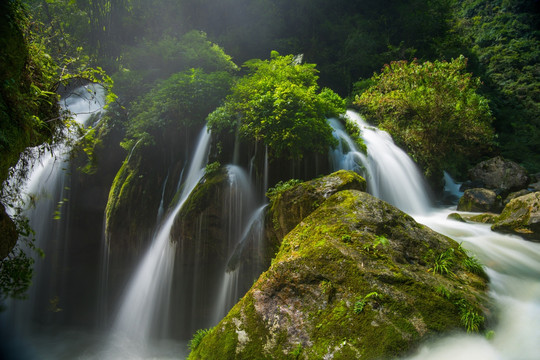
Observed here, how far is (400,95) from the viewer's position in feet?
38.1

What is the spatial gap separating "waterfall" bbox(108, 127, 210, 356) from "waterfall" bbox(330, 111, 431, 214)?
465 centimetres

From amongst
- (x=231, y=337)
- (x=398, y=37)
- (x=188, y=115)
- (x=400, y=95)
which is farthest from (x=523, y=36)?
(x=231, y=337)

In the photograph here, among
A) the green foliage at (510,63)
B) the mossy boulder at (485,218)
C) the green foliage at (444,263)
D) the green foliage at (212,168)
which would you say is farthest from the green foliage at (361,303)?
the green foliage at (510,63)

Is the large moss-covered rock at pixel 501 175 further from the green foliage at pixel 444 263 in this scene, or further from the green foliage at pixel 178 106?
the green foliage at pixel 178 106

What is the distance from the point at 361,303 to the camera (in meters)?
2.35

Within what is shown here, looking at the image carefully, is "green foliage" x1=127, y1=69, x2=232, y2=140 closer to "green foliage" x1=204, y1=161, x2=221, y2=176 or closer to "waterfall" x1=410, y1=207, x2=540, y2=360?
"green foliage" x1=204, y1=161, x2=221, y2=176

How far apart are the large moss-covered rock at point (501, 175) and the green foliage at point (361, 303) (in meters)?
10.1

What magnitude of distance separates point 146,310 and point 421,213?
28.1 ft

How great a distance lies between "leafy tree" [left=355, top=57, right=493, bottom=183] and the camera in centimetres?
1087

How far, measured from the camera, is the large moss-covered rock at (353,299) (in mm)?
2184

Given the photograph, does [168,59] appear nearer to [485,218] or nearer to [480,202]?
[485,218]

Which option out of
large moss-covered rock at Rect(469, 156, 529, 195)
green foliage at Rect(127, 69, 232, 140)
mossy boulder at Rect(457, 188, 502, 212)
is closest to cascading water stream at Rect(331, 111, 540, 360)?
mossy boulder at Rect(457, 188, 502, 212)

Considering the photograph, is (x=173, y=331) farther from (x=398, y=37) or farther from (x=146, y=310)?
(x=398, y=37)

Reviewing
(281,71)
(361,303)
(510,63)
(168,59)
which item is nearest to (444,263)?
(361,303)
